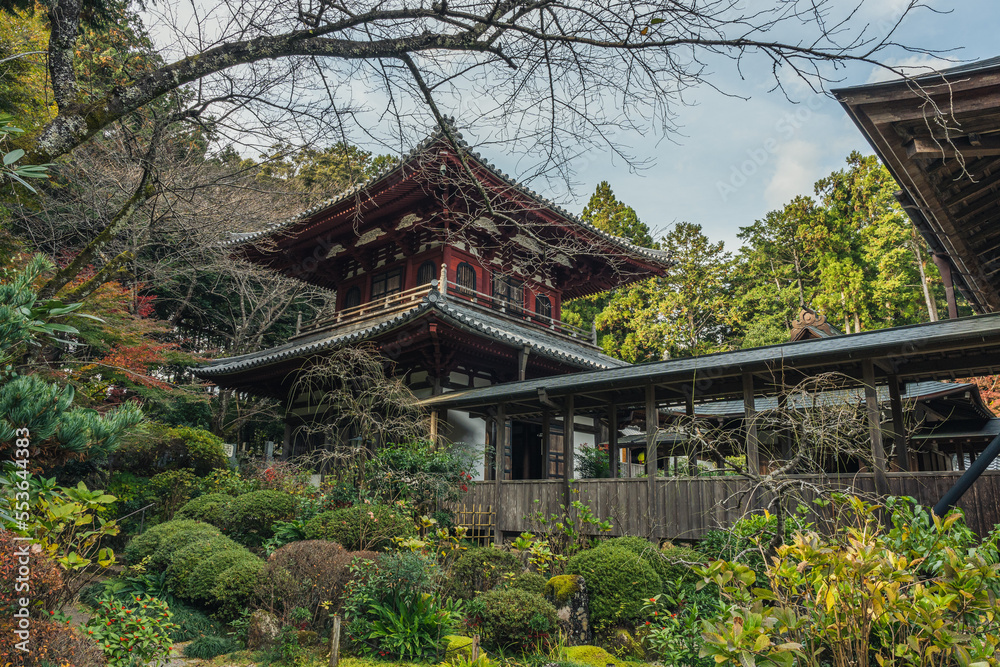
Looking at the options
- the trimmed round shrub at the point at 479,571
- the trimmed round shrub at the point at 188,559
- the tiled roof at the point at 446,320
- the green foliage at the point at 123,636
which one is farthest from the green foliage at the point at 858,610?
the tiled roof at the point at 446,320

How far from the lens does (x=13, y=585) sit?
3.60 m

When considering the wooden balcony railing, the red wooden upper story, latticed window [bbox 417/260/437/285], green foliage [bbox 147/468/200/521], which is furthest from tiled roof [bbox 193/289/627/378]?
green foliage [bbox 147/468/200/521]

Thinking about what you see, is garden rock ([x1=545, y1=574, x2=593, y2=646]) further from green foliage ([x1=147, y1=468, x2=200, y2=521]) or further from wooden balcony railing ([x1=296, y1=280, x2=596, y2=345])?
green foliage ([x1=147, y1=468, x2=200, y2=521])

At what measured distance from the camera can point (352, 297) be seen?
1780 cm

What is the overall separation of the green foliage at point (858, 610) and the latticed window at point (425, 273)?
12.5 m

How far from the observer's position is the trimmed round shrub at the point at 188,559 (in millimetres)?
8355

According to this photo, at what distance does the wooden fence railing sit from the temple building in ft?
5.76

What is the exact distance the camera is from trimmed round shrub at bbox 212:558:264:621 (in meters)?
7.79

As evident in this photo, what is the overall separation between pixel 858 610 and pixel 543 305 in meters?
14.5

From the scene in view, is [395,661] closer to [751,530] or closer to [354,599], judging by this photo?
[354,599]

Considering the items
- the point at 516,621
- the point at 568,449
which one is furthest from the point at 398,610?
the point at 568,449

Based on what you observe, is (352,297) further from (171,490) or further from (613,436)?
(613,436)

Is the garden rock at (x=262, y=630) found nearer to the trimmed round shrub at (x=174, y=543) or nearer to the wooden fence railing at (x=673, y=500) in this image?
the trimmed round shrub at (x=174, y=543)

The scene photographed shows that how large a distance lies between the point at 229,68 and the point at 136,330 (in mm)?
11352
